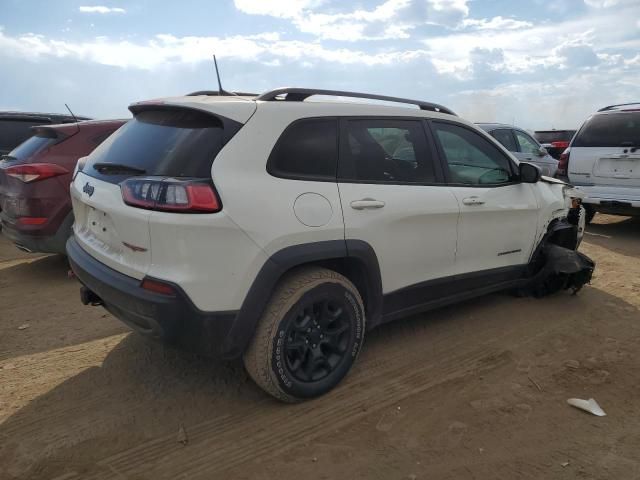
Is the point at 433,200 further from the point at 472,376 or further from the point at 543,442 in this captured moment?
the point at 543,442

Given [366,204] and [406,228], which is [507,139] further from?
[366,204]

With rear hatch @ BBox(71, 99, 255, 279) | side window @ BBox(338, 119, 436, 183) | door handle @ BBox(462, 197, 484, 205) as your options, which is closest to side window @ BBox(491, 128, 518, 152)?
door handle @ BBox(462, 197, 484, 205)

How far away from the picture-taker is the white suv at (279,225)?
2.56 m

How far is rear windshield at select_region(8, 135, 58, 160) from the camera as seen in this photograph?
204 inches

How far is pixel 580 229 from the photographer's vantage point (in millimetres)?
5223

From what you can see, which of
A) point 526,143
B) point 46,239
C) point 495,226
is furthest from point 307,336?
point 526,143

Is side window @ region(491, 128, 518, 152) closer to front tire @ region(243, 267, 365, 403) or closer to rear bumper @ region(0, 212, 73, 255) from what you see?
front tire @ region(243, 267, 365, 403)

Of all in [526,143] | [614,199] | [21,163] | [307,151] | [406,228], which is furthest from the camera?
[526,143]

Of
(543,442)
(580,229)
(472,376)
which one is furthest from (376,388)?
(580,229)

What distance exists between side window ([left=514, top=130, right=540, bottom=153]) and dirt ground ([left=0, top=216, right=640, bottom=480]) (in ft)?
20.3

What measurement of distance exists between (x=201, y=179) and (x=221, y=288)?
0.56 m

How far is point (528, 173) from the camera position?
13.9 feet

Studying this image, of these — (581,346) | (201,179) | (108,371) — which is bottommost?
(581,346)

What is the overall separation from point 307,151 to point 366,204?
19.1 inches
